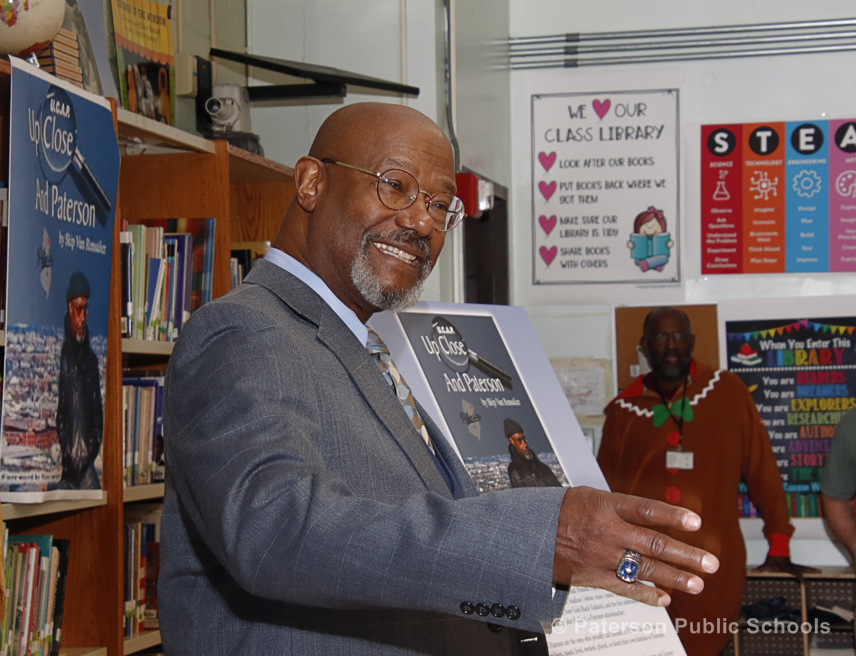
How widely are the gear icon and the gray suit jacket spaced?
363 cm

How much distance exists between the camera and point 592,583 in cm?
75

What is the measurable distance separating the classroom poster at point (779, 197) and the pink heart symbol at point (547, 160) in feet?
2.46

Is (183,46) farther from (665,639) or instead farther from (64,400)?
(665,639)

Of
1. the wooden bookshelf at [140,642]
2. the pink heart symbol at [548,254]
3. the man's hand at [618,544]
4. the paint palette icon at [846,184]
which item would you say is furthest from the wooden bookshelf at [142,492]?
the paint palette icon at [846,184]

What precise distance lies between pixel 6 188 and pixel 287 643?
47.0 inches

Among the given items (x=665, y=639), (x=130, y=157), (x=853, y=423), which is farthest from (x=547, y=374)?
(x=853, y=423)

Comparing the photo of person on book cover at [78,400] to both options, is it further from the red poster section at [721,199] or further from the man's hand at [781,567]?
the red poster section at [721,199]

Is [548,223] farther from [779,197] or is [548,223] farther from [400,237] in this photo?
[400,237]

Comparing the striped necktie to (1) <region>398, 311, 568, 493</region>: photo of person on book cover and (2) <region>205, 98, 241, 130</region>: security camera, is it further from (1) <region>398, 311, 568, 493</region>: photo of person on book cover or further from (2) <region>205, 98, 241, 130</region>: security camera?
(2) <region>205, 98, 241, 130</region>: security camera

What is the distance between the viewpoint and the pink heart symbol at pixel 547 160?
14.6 feet

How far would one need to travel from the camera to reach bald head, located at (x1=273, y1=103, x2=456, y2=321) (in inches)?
53.9

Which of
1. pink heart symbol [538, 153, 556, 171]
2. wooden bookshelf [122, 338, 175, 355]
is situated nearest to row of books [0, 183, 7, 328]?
wooden bookshelf [122, 338, 175, 355]

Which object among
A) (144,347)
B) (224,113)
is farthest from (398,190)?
(224,113)

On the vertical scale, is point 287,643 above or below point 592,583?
below
